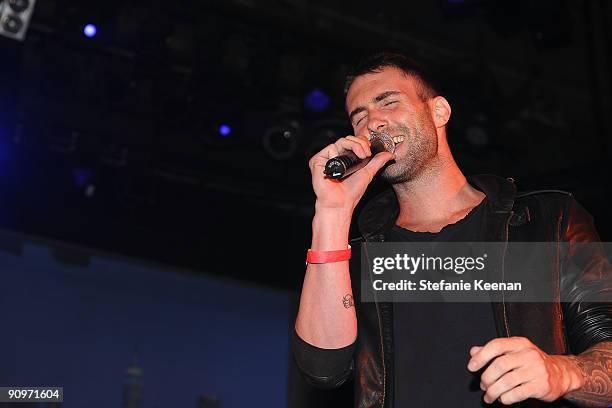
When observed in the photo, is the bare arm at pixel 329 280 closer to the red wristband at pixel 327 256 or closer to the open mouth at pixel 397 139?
the red wristband at pixel 327 256

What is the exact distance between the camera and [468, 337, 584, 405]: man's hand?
147 centimetres

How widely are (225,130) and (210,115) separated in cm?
15

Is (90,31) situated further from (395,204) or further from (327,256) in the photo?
(327,256)

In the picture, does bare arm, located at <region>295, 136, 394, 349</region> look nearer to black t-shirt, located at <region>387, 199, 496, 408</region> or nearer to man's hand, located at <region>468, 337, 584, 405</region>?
black t-shirt, located at <region>387, 199, 496, 408</region>

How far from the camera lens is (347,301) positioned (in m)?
2.20

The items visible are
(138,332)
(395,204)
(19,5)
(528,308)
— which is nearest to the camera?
(528,308)

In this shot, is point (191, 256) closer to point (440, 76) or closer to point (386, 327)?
point (440, 76)

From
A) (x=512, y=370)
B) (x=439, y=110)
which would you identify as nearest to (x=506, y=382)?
(x=512, y=370)

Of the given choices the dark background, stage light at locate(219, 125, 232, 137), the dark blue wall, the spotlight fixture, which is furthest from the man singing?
the dark blue wall

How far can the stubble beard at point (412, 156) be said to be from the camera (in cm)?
244

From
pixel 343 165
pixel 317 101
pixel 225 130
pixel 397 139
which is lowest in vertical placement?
pixel 343 165

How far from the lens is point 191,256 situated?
575 centimetres

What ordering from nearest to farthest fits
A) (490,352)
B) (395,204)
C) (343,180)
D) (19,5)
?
1. (490,352)
2. (343,180)
3. (395,204)
4. (19,5)

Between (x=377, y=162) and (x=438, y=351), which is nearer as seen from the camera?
(x=438, y=351)
